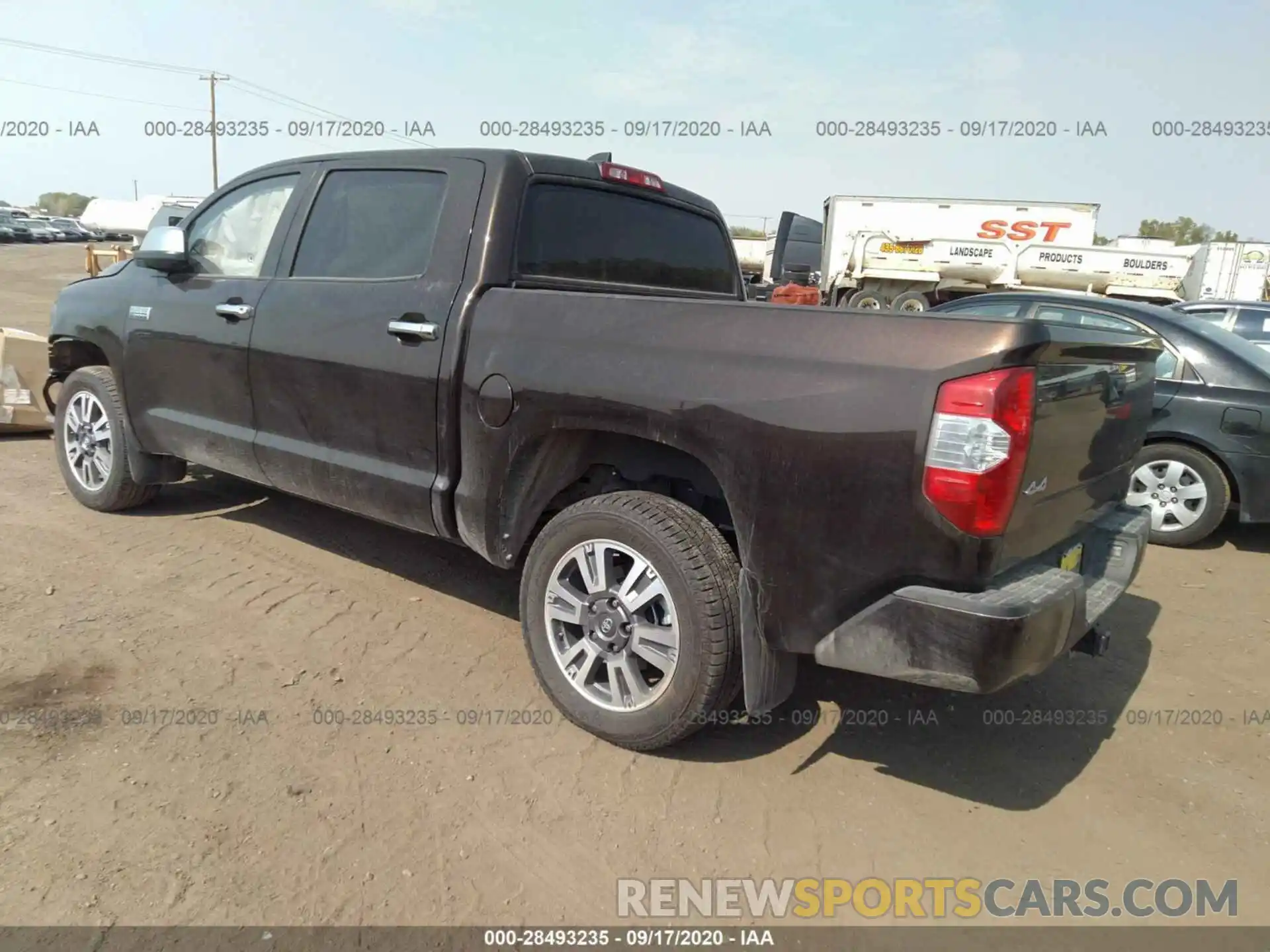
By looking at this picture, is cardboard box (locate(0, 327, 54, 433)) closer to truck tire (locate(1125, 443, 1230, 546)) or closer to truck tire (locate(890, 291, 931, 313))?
truck tire (locate(1125, 443, 1230, 546))

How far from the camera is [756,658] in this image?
262 centimetres

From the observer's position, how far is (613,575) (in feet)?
9.60

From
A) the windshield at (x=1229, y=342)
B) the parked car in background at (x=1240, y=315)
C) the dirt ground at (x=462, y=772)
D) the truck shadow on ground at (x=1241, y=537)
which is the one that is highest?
the parked car in background at (x=1240, y=315)

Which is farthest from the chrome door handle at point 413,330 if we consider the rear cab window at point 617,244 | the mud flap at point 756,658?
the mud flap at point 756,658

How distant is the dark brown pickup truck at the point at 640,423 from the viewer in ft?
7.42

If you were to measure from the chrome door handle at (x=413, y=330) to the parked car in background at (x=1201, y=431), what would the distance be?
3503 millimetres

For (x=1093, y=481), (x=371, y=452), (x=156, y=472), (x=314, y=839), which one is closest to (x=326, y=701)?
(x=314, y=839)

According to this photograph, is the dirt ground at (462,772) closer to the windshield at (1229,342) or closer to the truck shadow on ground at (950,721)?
the truck shadow on ground at (950,721)

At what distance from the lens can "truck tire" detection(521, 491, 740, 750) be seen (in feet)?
8.82

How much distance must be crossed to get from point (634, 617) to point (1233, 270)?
2393 centimetres

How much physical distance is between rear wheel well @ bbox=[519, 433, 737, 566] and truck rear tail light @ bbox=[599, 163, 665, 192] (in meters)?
1.38

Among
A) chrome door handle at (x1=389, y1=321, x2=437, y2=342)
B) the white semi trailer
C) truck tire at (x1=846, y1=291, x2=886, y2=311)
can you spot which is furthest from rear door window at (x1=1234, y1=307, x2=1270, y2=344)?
the white semi trailer
